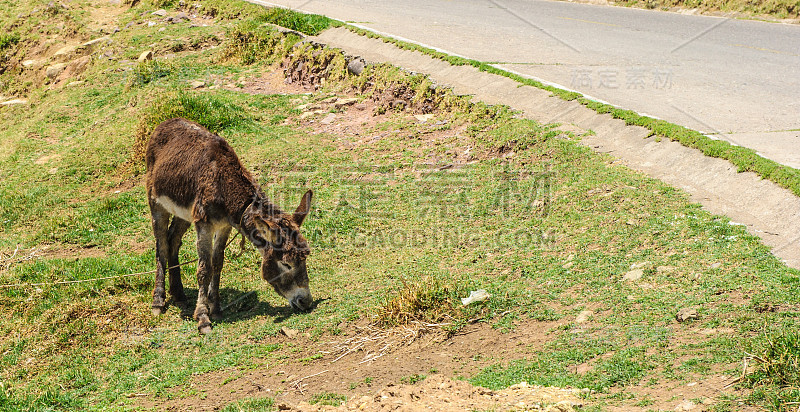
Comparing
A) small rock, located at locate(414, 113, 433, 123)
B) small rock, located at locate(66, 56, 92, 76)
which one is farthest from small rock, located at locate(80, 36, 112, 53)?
small rock, located at locate(414, 113, 433, 123)

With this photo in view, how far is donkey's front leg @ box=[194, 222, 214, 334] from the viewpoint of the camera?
297 inches

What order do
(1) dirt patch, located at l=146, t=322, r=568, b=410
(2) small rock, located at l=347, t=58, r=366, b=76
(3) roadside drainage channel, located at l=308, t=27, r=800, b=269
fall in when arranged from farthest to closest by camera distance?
(2) small rock, located at l=347, t=58, r=366, b=76, (3) roadside drainage channel, located at l=308, t=27, r=800, b=269, (1) dirt patch, located at l=146, t=322, r=568, b=410

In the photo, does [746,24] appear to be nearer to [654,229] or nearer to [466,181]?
[466,181]

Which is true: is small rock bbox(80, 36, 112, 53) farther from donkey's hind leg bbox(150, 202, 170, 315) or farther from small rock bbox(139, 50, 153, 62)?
donkey's hind leg bbox(150, 202, 170, 315)

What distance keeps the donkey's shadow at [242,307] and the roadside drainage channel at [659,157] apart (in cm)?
443

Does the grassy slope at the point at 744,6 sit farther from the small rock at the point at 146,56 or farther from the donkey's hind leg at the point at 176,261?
the donkey's hind leg at the point at 176,261

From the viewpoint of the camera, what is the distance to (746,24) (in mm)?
18141

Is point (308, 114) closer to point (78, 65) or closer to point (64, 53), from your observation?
point (78, 65)

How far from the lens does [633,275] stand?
21.7 feet

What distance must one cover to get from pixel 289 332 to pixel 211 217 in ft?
4.98

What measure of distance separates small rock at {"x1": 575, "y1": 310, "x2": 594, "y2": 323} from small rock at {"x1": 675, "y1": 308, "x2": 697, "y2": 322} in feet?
2.37

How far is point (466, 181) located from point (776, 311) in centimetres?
497

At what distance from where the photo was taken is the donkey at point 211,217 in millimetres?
7199

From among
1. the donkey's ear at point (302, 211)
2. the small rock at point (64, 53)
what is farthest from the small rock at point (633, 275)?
the small rock at point (64, 53)
